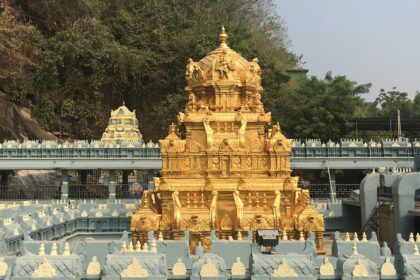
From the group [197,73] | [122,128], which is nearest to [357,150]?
[197,73]

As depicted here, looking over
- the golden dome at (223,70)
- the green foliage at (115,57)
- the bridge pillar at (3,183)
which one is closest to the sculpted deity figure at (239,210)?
the golden dome at (223,70)

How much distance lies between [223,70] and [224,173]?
12.3ft

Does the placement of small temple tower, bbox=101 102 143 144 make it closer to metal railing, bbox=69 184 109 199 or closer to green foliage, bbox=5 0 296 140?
metal railing, bbox=69 184 109 199

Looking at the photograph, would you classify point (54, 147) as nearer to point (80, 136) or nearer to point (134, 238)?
point (80, 136)

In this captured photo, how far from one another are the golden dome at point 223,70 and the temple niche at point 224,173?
35 mm

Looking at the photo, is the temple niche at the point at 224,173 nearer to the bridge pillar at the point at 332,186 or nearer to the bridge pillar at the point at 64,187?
the bridge pillar at the point at 332,186

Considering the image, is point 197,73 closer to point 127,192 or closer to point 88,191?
point 127,192

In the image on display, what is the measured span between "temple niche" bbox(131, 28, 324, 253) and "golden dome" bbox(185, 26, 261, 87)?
0.04m

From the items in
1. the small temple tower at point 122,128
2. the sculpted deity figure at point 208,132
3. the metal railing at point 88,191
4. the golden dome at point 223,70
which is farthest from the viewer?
the small temple tower at point 122,128

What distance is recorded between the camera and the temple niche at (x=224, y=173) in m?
16.4

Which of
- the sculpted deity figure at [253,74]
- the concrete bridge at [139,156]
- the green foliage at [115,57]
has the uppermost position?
the green foliage at [115,57]

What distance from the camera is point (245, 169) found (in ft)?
57.2

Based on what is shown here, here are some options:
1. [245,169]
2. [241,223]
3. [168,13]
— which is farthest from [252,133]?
[168,13]

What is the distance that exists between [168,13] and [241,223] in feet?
109
